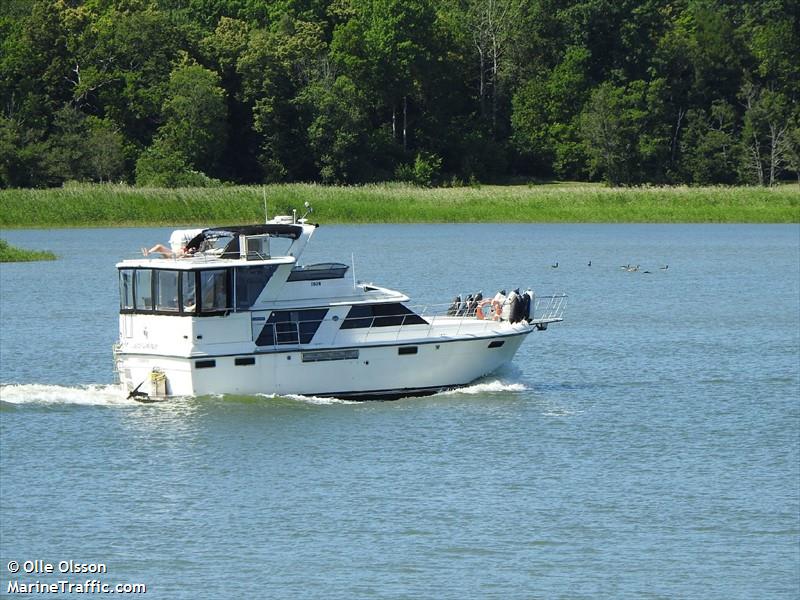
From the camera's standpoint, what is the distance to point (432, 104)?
124m

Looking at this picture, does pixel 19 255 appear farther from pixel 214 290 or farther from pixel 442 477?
pixel 442 477

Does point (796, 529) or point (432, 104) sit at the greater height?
point (432, 104)

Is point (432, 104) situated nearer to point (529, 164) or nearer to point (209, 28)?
point (529, 164)

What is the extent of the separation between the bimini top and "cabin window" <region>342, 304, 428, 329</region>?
228cm

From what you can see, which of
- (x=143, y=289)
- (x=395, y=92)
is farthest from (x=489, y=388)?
(x=395, y=92)

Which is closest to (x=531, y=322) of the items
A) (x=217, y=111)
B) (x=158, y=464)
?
(x=158, y=464)

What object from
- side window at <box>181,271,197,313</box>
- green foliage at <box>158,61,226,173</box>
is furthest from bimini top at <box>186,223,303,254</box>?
green foliage at <box>158,61,226,173</box>

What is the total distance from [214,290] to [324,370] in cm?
298

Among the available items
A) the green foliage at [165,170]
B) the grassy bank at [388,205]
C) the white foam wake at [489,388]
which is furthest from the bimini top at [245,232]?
the green foliage at [165,170]

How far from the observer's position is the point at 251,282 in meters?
35.0

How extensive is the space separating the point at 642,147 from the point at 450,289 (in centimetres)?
6453

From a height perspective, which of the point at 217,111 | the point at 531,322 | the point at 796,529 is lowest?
the point at 796,529

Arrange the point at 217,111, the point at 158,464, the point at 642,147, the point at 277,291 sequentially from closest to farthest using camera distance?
the point at 158,464 → the point at 277,291 → the point at 217,111 → the point at 642,147

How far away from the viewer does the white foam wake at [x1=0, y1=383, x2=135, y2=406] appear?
3584 cm
